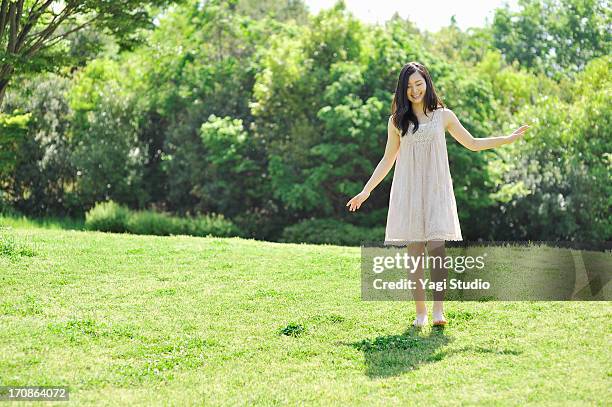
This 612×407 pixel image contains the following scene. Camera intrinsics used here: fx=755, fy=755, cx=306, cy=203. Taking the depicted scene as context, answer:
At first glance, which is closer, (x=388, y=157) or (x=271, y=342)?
(x=271, y=342)

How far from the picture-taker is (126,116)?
1877 cm

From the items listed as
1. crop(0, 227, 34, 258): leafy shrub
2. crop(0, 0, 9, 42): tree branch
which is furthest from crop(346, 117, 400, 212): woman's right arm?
crop(0, 0, 9, 42): tree branch

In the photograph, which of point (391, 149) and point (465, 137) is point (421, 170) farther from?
point (465, 137)

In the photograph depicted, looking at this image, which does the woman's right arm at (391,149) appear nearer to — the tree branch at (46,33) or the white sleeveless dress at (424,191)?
the white sleeveless dress at (424,191)

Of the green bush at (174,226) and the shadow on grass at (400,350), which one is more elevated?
the green bush at (174,226)

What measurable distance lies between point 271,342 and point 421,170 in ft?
5.79

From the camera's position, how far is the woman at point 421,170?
5.78 meters

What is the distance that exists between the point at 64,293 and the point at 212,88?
1242 cm

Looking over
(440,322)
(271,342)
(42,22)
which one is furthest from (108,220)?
(440,322)

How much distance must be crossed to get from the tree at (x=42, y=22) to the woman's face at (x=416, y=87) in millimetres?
6858

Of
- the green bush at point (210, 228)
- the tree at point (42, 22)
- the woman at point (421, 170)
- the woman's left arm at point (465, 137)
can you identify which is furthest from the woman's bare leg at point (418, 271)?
the green bush at point (210, 228)

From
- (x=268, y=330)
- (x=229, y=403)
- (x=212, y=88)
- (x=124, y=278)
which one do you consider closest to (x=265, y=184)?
(x=212, y=88)

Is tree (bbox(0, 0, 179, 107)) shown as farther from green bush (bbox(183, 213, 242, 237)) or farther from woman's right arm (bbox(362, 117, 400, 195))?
woman's right arm (bbox(362, 117, 400, 195))

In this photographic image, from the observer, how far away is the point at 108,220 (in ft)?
53.6
